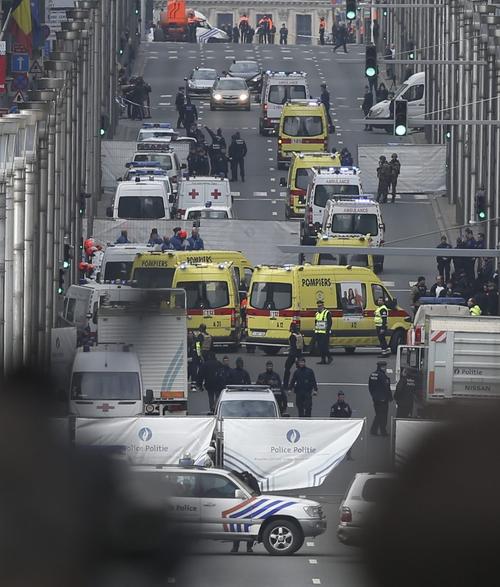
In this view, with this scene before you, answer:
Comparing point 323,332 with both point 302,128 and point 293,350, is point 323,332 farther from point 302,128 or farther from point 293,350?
point 302,128

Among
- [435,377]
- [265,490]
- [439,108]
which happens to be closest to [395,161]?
[439,108]

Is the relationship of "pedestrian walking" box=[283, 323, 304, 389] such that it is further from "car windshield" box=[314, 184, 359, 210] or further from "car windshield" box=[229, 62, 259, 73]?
"car windshield" box=[229, 62, 259, 73]

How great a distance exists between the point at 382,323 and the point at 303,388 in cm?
1011

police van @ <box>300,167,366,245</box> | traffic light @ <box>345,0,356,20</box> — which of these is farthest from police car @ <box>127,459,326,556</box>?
police van @ <box>300,167,366,245</box>

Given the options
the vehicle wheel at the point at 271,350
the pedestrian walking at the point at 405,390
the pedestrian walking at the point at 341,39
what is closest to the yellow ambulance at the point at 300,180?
the vehicle wheel at the point at 271,350

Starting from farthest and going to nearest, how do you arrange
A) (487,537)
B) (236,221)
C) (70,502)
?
(236,221) → (70,502) → (487,537)

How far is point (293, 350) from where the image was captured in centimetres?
4841

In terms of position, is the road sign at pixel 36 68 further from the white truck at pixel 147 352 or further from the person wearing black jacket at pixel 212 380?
the white truck at pixel 147 352

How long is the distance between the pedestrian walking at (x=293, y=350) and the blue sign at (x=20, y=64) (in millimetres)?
29649

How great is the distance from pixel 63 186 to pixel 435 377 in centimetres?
2598

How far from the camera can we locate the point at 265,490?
32.9 m

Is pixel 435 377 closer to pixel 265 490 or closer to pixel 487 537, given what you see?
pixel 265 490

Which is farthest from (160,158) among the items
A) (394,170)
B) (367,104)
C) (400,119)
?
(400,119)

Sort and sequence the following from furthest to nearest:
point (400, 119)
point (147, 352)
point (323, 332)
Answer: point (323, 332), point (400, 119), point (147, 352)
